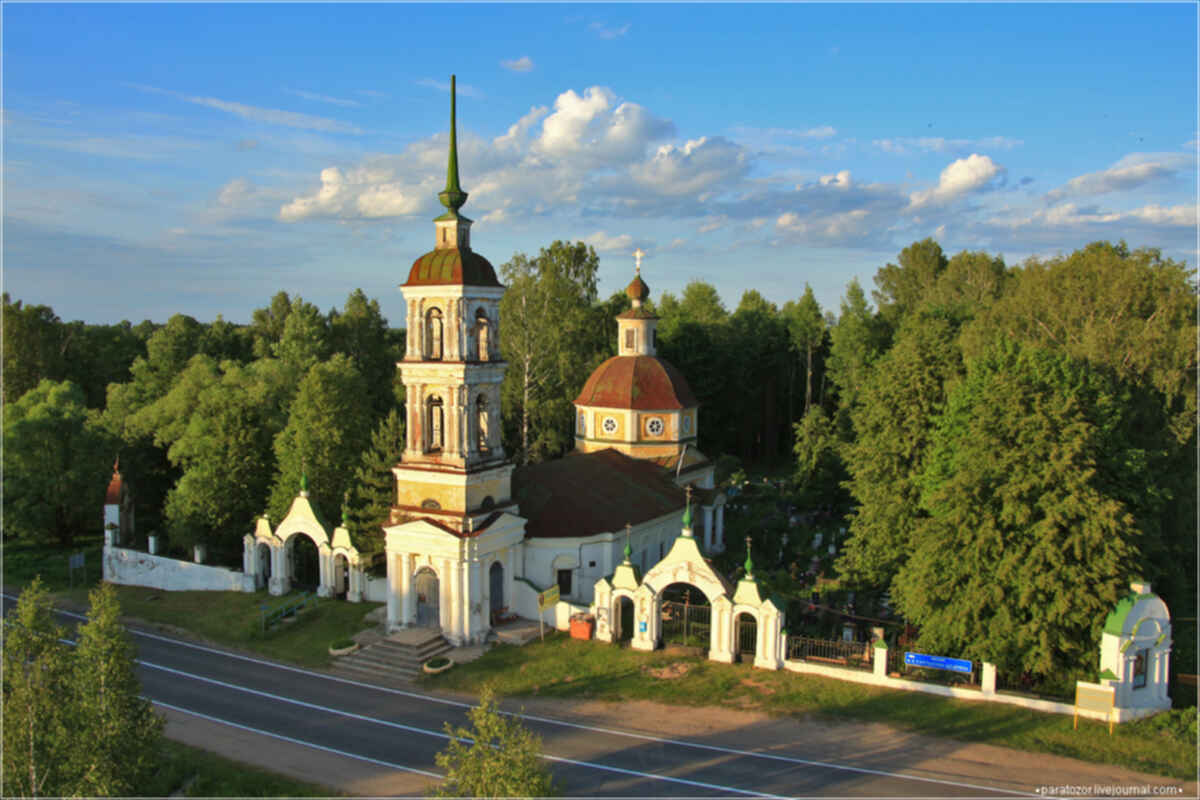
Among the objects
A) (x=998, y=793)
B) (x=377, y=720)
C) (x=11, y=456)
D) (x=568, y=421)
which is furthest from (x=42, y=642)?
(x=568, y=421)

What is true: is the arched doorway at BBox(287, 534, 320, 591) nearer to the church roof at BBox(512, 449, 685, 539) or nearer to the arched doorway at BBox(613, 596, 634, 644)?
the church roof at BBox(512, 449, 685, 539)

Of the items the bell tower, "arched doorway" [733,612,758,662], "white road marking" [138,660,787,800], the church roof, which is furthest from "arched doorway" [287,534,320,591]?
"arched doorway" [733,612,758,662]

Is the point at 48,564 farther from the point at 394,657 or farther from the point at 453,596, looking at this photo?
the point at 453,596

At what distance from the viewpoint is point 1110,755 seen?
17781 mm

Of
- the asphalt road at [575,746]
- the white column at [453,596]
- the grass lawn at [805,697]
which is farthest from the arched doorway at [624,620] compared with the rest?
the white column at [453,596]

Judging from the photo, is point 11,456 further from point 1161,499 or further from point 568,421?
point 1161,499

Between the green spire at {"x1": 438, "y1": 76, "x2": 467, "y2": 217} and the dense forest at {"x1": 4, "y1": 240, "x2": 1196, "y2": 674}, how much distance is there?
9.92m

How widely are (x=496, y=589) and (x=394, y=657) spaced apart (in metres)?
3.74

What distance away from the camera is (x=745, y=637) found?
2358cm

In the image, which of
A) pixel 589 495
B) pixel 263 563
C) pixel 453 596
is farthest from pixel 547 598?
pixel 263 563

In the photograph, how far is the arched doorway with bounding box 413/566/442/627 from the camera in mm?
25297

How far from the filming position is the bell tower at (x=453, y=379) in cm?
2445

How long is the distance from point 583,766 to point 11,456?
30978mm

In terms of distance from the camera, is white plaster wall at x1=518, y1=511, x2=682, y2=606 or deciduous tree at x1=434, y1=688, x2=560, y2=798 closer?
deciduous tree at x1=434, y1=688, x2=560, y2=798
